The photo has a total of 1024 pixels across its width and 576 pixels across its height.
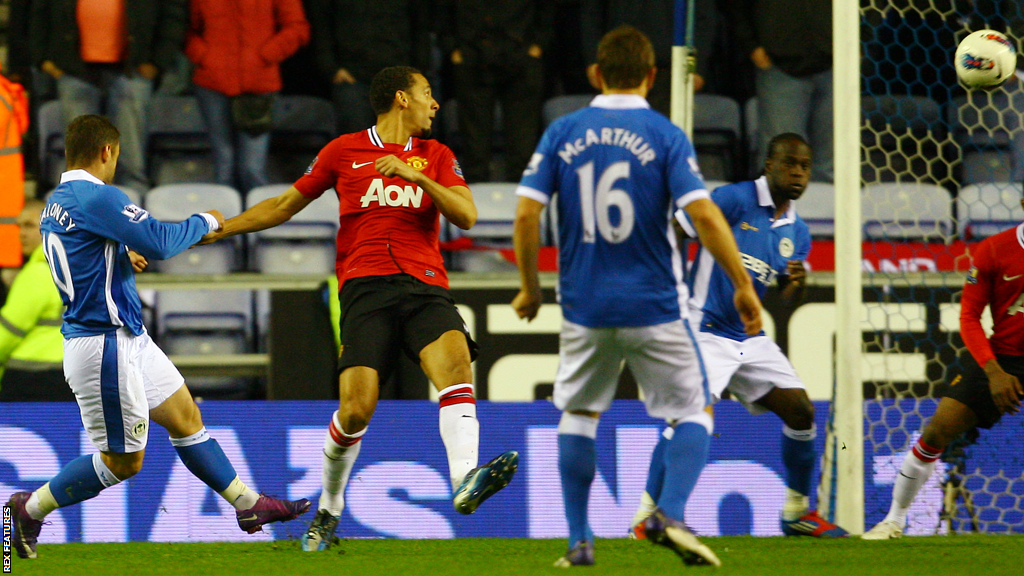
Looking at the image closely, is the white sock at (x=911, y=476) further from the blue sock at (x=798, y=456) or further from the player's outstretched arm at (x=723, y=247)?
the player's outstretched arm at (x=723, y=247)

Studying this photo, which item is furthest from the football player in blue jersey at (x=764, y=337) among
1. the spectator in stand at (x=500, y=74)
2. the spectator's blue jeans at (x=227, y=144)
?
the spectator's blue jeans at (x=227, y=144)

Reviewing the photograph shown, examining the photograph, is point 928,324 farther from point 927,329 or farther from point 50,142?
point 50,142

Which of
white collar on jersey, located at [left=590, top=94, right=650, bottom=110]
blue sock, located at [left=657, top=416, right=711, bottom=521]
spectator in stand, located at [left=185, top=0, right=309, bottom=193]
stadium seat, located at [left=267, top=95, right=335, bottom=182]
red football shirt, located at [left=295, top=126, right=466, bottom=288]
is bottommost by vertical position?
blue sock, located at [left=657, top=416, right=711, bottom=521]

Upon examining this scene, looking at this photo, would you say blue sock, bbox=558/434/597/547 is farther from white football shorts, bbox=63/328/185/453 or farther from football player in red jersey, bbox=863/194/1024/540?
football player in red jersey, bbox=863/194/1024/540

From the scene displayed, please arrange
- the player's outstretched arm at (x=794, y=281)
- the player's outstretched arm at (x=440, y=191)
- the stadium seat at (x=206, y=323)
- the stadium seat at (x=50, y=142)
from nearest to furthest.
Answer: the player's outstretched arm at (x=440, y=191) < the player's outstretched arm at (x=794, y=281) < the stadium seat at (x=206, y=323) < the stadium seat at (x=50, y=142)

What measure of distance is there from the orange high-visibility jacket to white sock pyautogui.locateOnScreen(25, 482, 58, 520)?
3.95 meters

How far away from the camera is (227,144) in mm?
9688

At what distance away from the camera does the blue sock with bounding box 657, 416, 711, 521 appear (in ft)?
13.7

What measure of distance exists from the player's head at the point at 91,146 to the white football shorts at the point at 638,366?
6.69 ft

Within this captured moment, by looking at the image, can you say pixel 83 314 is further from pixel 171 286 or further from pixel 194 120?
pixel 194 120

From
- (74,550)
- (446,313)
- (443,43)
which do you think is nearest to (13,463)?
(74,550)

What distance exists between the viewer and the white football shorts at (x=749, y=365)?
5852 millimetres

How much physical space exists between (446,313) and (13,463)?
2994 millimetres

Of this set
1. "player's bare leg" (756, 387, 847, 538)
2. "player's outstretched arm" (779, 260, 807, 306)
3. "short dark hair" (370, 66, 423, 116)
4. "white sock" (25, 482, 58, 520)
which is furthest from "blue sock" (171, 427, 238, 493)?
"player's outstretched arm" (779, 260, 807, 306)
